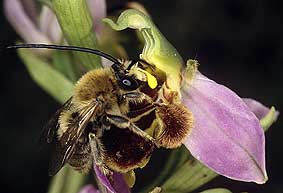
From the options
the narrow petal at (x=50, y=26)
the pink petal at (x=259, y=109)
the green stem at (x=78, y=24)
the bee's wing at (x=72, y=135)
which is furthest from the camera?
the narrow petal at (x=50, y=26)

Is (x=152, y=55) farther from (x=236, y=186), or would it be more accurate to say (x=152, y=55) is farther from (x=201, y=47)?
(x=201, y=47)

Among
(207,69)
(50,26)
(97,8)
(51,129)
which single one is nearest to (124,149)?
(51,129)

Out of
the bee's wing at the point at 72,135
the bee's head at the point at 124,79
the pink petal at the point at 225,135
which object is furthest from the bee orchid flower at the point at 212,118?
the bee's wing at the point at 72,135

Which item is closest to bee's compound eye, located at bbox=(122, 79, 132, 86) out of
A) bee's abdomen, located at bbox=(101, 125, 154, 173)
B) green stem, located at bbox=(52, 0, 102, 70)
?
bee's abdomen, located at bbox=(101, 125, 154, 173)

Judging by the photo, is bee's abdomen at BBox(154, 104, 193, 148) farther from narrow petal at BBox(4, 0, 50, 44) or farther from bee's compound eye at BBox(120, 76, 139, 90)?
narrow petal at BBox(4, 0, 50, 44)

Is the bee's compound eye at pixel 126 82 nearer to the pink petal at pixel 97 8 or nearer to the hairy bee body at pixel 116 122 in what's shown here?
the hairy bee body at pixel 116 122

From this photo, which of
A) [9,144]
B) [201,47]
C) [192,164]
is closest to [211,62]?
[201,47]

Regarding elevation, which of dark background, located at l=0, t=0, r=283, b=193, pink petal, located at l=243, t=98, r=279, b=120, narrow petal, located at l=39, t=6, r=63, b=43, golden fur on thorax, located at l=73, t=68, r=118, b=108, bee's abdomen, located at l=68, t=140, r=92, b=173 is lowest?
dark background, located at l=0, t=0, r=283, b=193

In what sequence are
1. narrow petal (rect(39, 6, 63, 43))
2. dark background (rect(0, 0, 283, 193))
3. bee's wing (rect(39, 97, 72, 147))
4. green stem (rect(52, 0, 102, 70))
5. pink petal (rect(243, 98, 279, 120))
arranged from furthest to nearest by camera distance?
dark background (rect(0, 0, 283, 193)), narrow petal (rect(39, 6, 63, 43)), pink petal (rect(243, 98, 279, 120)), green stem (rect(52, 0, 102, 70)), bee's wing (rect(39, 97, 72, 147))
